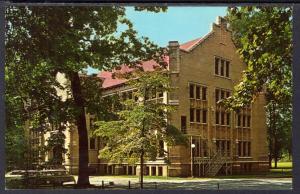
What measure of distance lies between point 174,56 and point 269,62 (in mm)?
1143

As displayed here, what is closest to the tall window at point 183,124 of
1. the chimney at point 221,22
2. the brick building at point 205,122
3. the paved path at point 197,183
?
the brick building at point 205,122

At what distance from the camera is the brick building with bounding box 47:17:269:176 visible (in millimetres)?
8023

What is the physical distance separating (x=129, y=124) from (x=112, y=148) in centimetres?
33

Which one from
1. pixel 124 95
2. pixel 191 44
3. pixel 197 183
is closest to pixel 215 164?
pixel 197 183

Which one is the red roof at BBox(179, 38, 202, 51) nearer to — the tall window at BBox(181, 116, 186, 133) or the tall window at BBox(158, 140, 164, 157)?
the tall window at BBox(181, 116, 186, 133)

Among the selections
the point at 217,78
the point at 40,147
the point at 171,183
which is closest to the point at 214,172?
the point at 171,183

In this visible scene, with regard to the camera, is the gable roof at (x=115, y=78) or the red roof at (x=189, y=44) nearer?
the red roof at (x=189, y=44)

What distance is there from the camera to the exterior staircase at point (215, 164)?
800cm

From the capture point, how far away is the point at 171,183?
310 inches

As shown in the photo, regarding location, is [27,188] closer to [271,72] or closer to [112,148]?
[112,148]

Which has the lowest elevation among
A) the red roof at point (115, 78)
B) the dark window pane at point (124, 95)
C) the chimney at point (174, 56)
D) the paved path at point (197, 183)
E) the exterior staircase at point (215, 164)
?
the paved path at point (197, 183)

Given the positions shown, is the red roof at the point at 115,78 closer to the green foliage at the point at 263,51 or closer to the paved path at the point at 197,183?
the green foliage at the point at 263,51

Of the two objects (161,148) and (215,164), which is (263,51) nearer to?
(215,164)

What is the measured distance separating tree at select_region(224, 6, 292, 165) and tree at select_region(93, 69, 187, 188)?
75cm
